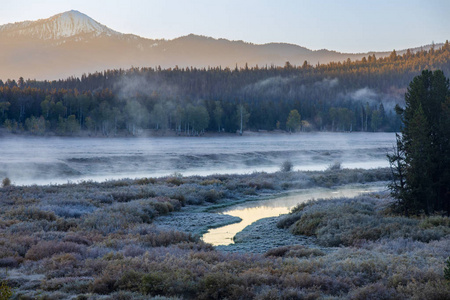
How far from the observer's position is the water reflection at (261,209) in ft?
65.6

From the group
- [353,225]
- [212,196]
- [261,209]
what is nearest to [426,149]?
[353,225]

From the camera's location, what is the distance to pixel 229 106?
131125 millimetres

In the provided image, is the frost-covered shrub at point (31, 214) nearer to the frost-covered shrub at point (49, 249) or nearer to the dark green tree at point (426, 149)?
the frost-covered shrub at point (49, 249)

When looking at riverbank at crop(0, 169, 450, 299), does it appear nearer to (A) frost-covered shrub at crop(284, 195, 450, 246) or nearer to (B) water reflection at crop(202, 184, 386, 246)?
(A) frost-covered shrub at crop(284, 195, 450, 246)

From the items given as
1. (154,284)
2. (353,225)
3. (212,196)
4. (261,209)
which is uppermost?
(154,284)

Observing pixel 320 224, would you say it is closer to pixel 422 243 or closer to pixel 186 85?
pixel 422 243

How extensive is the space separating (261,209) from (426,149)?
11205mm

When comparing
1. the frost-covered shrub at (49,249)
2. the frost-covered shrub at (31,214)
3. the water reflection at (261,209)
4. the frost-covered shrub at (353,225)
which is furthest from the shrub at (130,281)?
the frost-covered shrub at (31,214)

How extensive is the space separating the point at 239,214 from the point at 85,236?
11.7 meters

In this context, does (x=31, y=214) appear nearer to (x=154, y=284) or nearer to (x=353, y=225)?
(x=154, y=284)

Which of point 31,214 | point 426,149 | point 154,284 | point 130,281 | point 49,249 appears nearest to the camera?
point 154,284

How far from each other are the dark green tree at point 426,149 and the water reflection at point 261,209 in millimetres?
7481

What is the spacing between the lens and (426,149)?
19344 mm

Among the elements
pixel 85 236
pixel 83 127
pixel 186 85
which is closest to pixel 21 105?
pixel 83 127
